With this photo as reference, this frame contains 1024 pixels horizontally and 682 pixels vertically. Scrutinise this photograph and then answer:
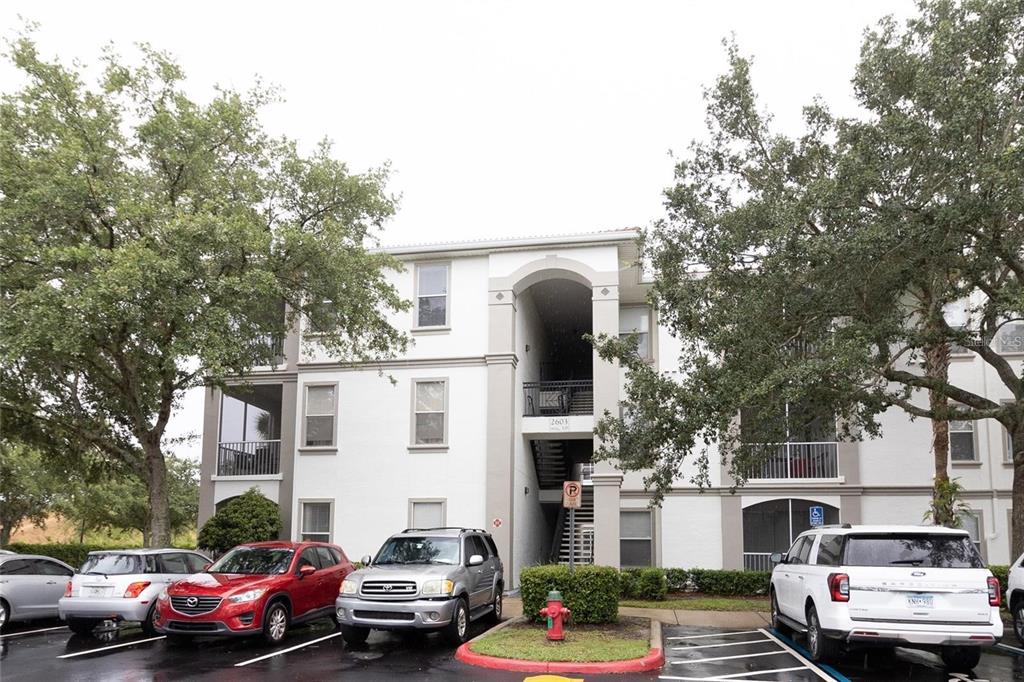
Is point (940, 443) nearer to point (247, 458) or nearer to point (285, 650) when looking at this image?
point (285, 650)

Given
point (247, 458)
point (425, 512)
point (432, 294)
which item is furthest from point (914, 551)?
point (247, 458)

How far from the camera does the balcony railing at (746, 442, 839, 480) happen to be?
73.7 feet

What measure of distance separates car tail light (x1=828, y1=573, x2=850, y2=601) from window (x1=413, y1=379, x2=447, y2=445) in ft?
43.0

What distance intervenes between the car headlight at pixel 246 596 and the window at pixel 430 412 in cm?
1004

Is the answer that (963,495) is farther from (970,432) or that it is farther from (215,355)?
(215,355)

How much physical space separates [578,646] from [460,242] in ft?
43.7

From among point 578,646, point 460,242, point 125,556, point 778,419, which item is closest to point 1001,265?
point 778,419

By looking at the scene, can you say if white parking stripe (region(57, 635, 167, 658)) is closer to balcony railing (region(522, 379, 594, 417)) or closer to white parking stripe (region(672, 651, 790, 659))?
white parking stripe (region(672, 651, 790, 659))

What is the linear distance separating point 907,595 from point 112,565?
39.4 feet

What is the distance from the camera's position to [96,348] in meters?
17.4

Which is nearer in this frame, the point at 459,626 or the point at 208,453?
the point at 459,626

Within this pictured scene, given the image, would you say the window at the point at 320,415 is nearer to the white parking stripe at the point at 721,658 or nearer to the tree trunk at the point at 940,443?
the white parking stripe at the point at 721,658

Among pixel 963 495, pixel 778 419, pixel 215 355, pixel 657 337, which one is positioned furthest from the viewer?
pixel 657 337

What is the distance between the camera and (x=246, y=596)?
1216 cm
